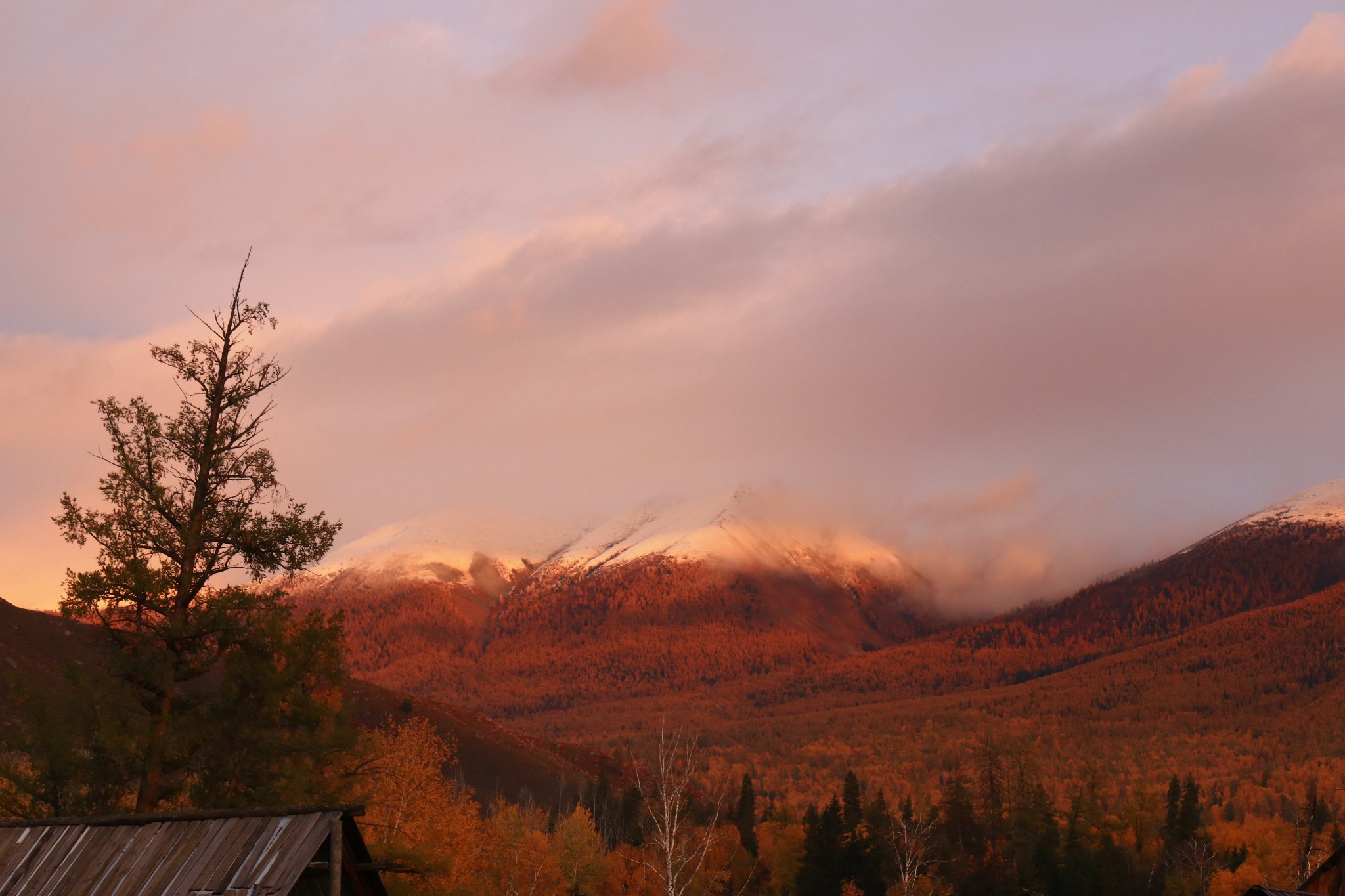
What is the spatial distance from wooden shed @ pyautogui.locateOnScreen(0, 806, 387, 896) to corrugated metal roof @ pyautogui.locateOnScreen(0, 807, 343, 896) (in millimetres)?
15

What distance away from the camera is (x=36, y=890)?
63.9 feet

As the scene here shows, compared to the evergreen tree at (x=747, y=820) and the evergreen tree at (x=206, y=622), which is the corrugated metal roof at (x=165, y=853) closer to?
the evergreen tree at (x=206, y=622)

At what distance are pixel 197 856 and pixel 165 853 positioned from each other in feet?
2.60

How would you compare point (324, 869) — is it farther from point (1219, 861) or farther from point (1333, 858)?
point (1219, 861)

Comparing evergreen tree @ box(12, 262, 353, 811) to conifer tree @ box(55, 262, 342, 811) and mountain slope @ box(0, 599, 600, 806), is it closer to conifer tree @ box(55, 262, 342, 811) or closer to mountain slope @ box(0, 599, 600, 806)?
conifer tree @ box(55, 262, 342, 811)

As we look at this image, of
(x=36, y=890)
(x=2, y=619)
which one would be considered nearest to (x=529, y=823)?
(x=2, y=619)

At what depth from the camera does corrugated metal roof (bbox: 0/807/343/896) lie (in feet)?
56.8

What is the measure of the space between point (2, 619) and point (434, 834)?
7937 cm

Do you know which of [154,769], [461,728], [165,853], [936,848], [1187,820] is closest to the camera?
[165,853]


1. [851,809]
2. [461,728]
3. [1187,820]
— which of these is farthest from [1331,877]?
[461,728]

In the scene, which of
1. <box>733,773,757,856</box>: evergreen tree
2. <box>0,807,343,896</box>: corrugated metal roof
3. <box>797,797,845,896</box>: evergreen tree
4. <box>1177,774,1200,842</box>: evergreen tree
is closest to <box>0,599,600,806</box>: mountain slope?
<box>733,773,757,856</box>: evergreen tree

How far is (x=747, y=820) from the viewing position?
4636 inches

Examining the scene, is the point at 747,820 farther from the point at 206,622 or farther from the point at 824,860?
the point at 206,622

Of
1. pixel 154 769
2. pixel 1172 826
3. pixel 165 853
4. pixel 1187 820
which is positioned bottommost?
pixel 1172 826
